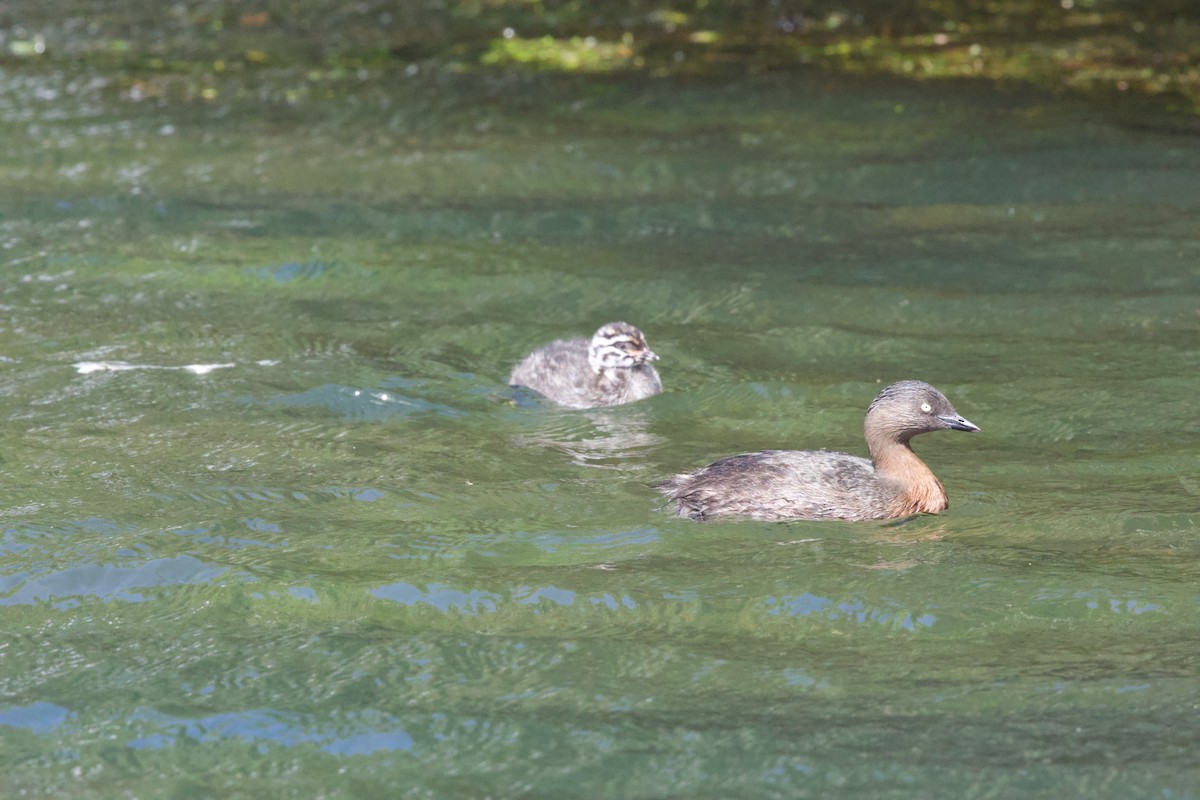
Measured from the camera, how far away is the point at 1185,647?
7371 millimetres

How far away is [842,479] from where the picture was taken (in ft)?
28.7

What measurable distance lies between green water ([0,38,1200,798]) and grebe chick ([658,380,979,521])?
0.48 feet

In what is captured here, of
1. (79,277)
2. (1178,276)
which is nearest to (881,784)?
(1178,276)

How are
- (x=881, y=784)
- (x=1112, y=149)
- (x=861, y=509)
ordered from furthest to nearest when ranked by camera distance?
(x=1112, y=149) < (x=861, y=509) < (x=881, y=784)

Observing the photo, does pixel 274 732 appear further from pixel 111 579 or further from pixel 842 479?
pixel 842 479

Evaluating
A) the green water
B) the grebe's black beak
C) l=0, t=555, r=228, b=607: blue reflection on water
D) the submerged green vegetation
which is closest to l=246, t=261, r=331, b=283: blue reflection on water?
the green water

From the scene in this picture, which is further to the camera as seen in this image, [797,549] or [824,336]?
[824,336]

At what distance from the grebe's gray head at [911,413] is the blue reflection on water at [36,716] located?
14.6 feet

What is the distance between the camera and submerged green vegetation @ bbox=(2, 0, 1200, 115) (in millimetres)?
18750

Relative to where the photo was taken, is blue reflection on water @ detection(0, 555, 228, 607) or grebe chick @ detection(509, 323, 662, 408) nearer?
blue reflection on water @ detection(0, 555, 228, 607)

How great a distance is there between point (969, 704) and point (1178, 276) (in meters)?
6.67

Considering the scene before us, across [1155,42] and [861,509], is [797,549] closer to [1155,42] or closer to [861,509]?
[861,509]

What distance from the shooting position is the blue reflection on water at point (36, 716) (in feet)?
22.6

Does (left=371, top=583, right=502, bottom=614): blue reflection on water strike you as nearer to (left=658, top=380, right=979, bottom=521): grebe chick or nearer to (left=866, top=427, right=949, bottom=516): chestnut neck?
(left=658, top=380, right=979, bottom=521): grebe chick
